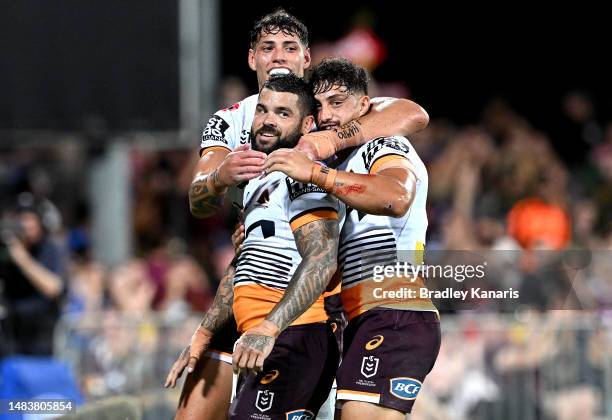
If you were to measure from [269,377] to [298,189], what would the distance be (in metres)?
0.99

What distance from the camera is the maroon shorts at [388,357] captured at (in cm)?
681

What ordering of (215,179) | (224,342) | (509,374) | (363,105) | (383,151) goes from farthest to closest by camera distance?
(509,374) < (224,342) < (363,105) < (383,151) < (215,179)

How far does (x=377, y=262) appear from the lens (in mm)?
7016

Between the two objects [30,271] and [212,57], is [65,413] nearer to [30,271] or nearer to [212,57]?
[30,271]

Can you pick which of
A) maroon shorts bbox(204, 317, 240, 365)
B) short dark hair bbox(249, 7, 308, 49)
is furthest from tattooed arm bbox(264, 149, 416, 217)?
maroon shorts bbox(204, 317, 240, 365)

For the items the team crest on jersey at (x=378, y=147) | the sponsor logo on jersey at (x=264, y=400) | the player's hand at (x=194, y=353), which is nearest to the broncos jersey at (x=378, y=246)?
the team crest on jersey at (x=378, y=147)

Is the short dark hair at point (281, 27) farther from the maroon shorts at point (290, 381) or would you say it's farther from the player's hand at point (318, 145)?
the maroon shorts at point (290, 381)

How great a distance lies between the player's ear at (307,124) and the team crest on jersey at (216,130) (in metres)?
0.62

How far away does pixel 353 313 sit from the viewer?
23.2 ft

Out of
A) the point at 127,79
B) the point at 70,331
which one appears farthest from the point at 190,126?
the point at 70,331

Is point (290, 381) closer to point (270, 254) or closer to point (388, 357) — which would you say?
point (388, 357)

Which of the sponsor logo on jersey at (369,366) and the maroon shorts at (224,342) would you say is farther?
the maroon shorts at (224,342)

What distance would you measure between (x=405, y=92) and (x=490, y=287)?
7.88 meters

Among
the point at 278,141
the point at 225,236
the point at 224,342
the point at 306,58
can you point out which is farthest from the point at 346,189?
the point at 225,236
